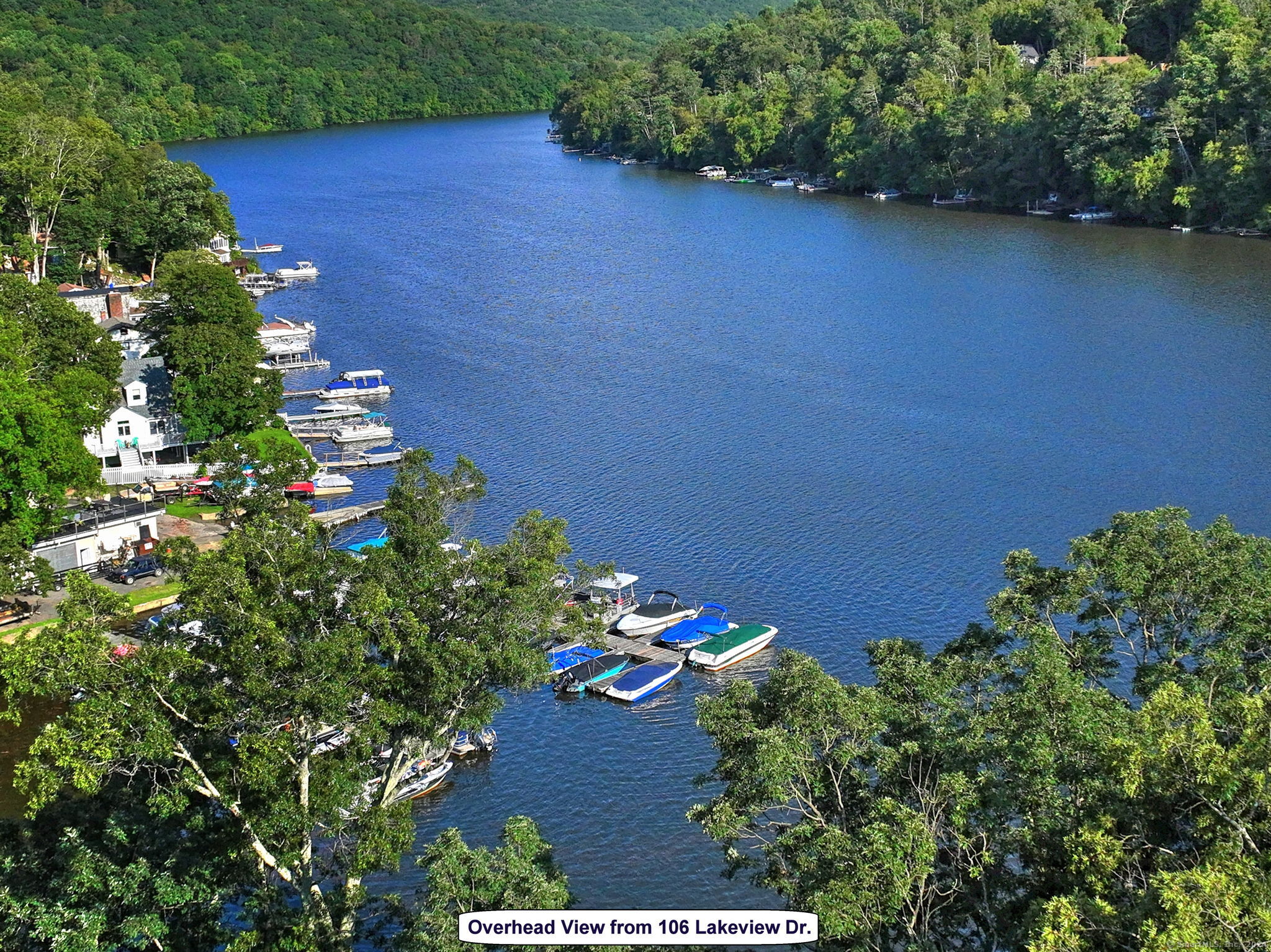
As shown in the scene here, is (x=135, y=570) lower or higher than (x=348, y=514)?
lower

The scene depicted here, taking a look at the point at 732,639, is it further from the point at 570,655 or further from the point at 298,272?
the point at 298,272

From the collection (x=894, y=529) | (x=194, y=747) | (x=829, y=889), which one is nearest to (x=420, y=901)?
(x=194, y=747)

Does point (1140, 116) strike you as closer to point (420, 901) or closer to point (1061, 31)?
point (1061, 31)

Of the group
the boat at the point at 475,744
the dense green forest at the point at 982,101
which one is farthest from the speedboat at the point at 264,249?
the boat at the point at 475,744

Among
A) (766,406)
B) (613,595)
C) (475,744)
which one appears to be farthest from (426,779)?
(766,406)

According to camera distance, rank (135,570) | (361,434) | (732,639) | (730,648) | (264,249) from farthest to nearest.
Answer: (264,249)
(361,434)
(135,570)
(732,639)
(730,648)

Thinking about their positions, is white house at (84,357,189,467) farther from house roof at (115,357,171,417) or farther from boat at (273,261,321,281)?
boat at (273,261,321,281)
